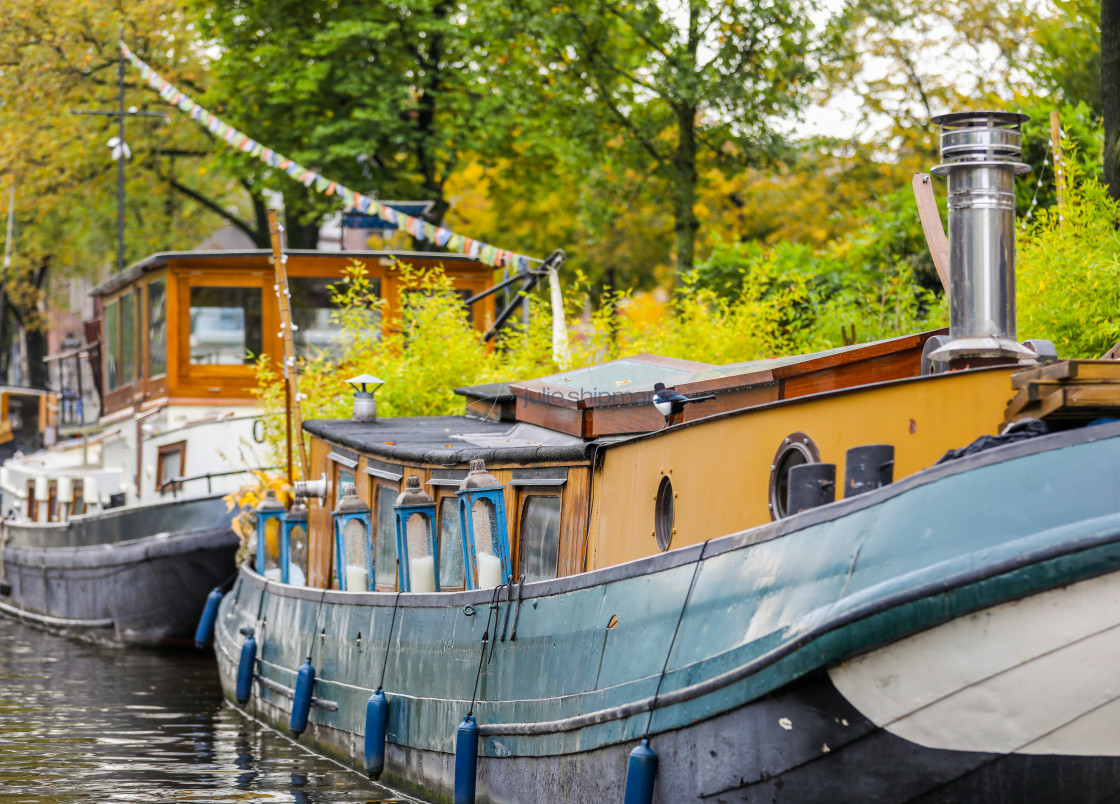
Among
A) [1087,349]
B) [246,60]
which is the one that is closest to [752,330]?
[1087,349]

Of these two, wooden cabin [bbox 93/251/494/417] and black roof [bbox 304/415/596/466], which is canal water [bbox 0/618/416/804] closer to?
black roof [bbox 304/415/596/466]

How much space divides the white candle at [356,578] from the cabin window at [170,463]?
7.81 m

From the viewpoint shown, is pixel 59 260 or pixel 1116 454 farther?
pixel 59 260

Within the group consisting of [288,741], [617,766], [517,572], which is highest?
[517,572]

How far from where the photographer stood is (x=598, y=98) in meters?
21.8

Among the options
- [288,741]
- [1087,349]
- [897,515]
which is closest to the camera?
[897,515]

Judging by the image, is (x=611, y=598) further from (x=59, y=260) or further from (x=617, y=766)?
(x=59, y=260)

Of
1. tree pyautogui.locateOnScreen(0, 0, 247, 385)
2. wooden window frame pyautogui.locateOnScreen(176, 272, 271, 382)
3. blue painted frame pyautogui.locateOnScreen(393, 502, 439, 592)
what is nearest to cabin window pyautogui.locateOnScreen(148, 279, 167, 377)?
wooden window frame pyautogui.locateOnScreen(176, 272, 271, 382)

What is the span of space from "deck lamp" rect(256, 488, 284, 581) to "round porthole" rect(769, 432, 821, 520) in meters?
7.77

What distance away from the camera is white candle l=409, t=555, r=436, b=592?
964 centimetres

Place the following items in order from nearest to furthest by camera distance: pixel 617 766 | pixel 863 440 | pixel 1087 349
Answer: pixel 863 440
pixel 617 766
pixel 1087 349

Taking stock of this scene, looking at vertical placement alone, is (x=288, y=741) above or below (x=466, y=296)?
below

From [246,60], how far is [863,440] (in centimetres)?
2344

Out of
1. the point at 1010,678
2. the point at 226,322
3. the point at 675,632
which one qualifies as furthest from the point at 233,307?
the point at 1010,678
